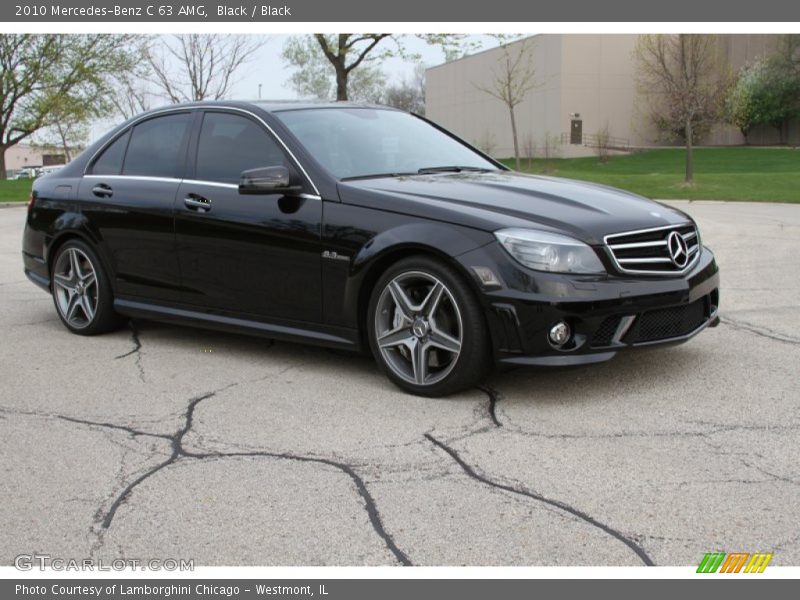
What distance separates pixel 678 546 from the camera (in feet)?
11.1

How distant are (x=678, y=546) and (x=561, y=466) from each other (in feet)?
2.91

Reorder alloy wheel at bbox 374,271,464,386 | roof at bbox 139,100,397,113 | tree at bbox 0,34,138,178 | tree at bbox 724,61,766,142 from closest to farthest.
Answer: alloy wheel at bbox 374,271,464,386, roof at bbox 139,100,397,113, tree at bbox 0,34,138,178, tree at bbox 724,61,766,142

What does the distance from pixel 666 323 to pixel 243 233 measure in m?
2.55

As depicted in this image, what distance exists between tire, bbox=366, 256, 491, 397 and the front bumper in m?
0.12

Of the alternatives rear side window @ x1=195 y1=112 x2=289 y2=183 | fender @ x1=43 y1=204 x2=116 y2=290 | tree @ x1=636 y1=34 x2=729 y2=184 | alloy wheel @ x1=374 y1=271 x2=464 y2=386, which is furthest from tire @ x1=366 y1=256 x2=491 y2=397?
tree @ x1=636 y1=34 x2=729 y2=184

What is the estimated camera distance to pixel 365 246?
554 cm

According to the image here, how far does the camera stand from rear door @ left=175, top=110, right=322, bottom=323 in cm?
587

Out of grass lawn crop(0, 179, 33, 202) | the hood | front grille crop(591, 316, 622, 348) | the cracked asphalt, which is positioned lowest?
the cracked asphalt

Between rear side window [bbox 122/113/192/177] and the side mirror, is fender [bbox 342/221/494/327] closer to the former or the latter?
the side mirror

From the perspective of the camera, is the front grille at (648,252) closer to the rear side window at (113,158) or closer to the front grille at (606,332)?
the front grille at (606,332)

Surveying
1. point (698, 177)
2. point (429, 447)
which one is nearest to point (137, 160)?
point (429, 447)

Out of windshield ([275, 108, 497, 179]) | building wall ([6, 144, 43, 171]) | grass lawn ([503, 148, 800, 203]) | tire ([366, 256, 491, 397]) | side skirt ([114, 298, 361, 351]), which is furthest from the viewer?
building wall ([6, 144, 43, 171])

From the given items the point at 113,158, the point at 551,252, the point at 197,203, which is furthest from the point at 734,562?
the point at 113,158

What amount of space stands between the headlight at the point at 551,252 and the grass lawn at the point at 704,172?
60.7ft
